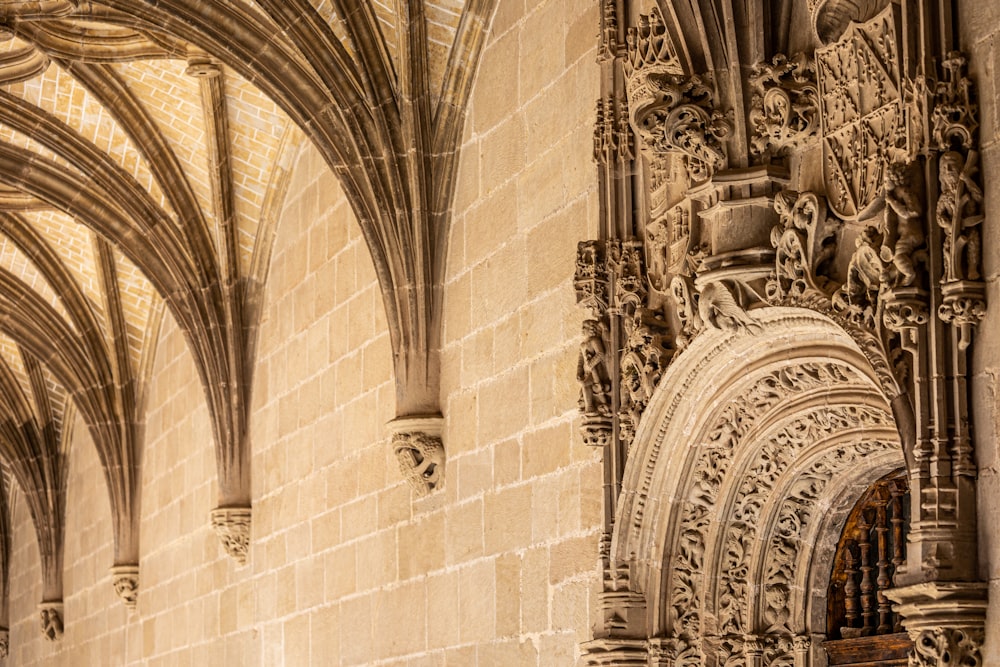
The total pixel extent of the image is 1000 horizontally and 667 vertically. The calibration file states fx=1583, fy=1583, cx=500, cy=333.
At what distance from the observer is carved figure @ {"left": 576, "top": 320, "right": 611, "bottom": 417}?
6711mm

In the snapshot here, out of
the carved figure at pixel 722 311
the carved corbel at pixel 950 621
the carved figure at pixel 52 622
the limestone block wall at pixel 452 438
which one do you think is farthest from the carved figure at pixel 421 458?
the carved figure at pixel 52 622

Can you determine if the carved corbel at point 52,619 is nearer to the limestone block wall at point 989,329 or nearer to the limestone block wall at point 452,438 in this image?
the limestone block wall at point 452,438

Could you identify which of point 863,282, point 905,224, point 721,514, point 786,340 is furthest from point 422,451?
point 905,224

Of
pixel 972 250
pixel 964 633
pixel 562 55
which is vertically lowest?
pixel 964 633

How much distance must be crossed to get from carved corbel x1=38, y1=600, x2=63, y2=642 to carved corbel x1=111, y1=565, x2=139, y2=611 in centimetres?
331

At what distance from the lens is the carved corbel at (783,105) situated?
5.70 metres

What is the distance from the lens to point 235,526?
1163 centimetres

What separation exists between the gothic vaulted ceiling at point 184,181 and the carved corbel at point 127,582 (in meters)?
0.16

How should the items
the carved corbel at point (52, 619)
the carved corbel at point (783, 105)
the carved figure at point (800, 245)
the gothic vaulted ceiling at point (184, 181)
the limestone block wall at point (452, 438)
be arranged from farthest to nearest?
the carved corbel at point (52, 619), the gothic vaulted ceiling at point (184, 181), the limestone block wall at point (452, 438), the carved corbel at point (783, 105), the carved figure at point (800, 245)

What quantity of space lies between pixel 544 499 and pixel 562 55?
2.13 m

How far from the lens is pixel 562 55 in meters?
7.63

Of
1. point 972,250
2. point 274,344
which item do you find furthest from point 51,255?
point 972,250

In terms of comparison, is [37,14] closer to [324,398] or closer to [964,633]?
[324,398]

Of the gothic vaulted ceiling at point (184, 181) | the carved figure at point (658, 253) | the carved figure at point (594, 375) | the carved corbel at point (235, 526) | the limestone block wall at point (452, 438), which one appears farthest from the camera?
the carved corbel at point (235, 526)
